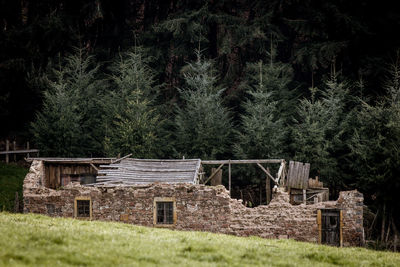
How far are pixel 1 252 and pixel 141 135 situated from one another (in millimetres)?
21329

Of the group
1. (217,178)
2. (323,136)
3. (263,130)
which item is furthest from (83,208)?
(323,136)

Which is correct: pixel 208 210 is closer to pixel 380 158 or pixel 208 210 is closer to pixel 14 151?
pixel 380 158

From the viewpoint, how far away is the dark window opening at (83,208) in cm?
2288

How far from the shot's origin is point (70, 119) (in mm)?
33406

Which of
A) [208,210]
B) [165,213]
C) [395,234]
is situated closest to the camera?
[208,210]

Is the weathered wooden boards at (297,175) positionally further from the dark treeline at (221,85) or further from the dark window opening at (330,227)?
the dark window opening at (330,227)

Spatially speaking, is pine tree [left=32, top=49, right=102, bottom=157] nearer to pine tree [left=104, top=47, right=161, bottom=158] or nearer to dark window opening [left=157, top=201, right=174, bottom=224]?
pine tree [left=104, top=47, right=161, bottom=158]

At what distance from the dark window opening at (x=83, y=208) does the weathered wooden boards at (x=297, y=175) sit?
10.8 meters

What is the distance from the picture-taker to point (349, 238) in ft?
69.7

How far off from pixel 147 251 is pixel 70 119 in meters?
22.2

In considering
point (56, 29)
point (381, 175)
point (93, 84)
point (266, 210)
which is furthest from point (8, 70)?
point (381, 175)

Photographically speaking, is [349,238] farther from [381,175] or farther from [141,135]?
[141,135]

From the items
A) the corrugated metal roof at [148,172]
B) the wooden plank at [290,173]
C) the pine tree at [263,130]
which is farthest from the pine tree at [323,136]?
the corrugated metal roof at [148,172]

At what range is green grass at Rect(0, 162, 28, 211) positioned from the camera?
28.0 m
